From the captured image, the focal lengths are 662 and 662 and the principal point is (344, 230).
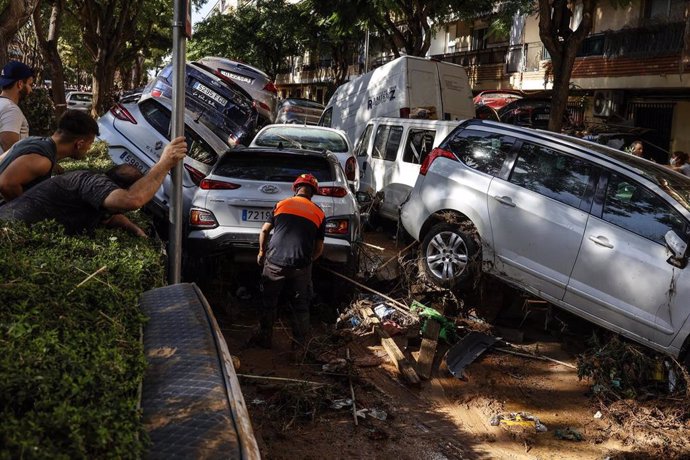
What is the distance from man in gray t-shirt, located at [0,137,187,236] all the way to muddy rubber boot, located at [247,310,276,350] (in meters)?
2.09

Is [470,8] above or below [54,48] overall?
above

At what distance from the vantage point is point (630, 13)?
20.9 meters

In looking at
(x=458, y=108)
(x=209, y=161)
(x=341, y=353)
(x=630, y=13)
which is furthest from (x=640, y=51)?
(x=341, y=353)

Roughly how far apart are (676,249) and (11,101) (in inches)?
211

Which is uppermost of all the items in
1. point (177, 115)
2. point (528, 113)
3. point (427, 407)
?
point (528, 113)

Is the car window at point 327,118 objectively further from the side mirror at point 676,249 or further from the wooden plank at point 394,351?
the side mirror at point 676,249

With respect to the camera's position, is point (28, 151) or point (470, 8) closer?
point (28, 151)

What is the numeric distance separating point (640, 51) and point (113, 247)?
20.1 m

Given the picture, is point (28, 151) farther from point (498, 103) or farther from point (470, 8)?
point (470, 8)

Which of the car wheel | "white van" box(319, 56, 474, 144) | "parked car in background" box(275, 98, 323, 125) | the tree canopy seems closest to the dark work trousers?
the car wheel

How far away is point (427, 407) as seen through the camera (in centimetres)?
490

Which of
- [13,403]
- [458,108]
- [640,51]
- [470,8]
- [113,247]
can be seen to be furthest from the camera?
[470,8]

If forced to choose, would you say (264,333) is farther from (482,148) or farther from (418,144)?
(418,144)

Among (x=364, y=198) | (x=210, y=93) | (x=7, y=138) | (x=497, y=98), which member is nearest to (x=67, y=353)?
(x=7, y=138)
